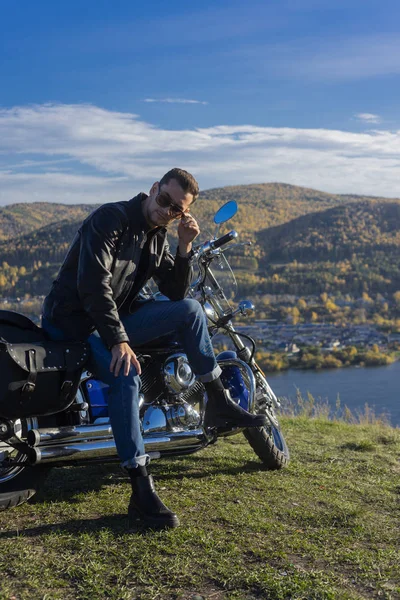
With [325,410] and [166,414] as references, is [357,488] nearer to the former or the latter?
[166,414]

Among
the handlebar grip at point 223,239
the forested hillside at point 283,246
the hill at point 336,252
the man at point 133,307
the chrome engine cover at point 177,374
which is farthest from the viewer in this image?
the hill at point 336,252

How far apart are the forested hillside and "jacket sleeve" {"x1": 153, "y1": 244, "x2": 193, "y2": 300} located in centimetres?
2838

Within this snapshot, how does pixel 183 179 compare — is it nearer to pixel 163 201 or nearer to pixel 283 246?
pixel 163 201

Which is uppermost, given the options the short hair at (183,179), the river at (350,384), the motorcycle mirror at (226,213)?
the short hair at (183,179)

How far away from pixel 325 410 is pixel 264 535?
4425mm

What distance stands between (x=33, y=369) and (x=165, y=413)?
922 millimetres

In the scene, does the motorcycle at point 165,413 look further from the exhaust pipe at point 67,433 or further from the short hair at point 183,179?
the short hair at point 183,179

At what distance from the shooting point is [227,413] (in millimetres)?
3748

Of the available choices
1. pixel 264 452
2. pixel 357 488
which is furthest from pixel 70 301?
pixel 357 488

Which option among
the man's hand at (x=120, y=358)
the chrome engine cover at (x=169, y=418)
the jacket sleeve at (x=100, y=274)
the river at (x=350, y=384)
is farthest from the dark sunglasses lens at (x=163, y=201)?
the river at (x=350, y=384)

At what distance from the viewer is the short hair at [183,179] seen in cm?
351

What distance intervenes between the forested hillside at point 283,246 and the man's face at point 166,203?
2876cm

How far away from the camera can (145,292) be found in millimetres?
4098

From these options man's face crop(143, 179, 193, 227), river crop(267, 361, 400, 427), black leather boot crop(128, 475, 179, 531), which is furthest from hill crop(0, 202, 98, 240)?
black leather boot crop(128, 475, 179, 531)
